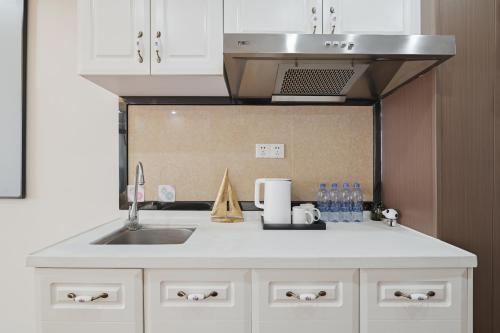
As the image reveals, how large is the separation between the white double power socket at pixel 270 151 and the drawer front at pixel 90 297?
965 millimetres

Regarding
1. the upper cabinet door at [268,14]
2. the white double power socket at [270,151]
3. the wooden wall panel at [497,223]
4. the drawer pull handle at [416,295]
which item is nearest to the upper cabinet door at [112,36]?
the upper cabinet door at [268,14]

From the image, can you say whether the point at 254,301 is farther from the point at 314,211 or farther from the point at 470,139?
the point at 470,139

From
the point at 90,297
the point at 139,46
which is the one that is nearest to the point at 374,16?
the point at 139,46

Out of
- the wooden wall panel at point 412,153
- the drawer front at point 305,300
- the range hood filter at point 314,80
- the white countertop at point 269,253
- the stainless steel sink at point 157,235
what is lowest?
the drawer front at point 305,300

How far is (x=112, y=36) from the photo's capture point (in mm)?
1369

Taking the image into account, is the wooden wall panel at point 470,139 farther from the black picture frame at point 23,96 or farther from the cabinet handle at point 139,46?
the black picture frame at point 23,96

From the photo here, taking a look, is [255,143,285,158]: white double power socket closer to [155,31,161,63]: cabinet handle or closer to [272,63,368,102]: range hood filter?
[272,63,368,102]: range hood filter

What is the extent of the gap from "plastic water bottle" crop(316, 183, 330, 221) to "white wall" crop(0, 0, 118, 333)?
46.8 inches

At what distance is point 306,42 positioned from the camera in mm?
1167

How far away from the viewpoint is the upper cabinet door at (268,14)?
4.46 feet

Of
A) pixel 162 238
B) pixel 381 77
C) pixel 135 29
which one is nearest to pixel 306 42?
pixel 381 77

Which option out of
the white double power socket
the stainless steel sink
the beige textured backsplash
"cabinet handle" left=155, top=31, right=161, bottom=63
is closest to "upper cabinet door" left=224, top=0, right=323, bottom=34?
"cabinet handle" left=155, top=31, right=161, bottom=63

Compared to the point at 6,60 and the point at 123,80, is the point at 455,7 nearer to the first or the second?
the point at 123,80

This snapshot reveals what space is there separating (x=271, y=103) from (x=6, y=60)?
154cm
